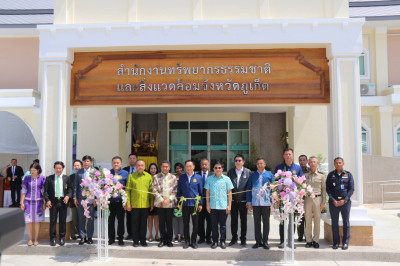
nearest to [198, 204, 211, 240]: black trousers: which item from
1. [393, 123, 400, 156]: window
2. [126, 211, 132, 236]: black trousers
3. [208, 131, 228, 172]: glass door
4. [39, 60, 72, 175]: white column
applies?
[126, 211, 132, 236]: black trousers

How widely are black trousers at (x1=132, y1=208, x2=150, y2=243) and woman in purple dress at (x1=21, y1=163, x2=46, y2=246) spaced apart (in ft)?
6.37

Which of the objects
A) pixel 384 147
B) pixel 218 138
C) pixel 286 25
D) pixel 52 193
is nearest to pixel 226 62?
pixel 286 25

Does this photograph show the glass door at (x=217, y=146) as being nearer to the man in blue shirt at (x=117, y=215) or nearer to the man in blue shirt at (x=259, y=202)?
the man in blue shirt at (x=259, y=202)

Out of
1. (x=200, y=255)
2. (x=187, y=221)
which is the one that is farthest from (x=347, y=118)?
(x=200, y=255)

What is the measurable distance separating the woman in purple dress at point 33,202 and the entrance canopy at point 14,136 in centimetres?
669

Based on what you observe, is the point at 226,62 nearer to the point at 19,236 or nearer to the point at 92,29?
the point at 92,29

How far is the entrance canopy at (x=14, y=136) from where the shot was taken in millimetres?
13328

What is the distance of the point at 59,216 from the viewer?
24.7 ft

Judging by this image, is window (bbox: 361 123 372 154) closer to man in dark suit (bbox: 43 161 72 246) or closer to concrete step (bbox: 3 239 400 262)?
concrete step (bbox: 3 239 400 262)

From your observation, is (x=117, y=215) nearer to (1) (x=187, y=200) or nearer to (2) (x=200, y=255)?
(1) (x=187, y=200)

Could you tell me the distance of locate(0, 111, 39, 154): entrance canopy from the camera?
13328mm

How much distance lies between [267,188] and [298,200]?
694 mm

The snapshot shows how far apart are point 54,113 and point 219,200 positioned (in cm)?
410

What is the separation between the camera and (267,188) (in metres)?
7.05
